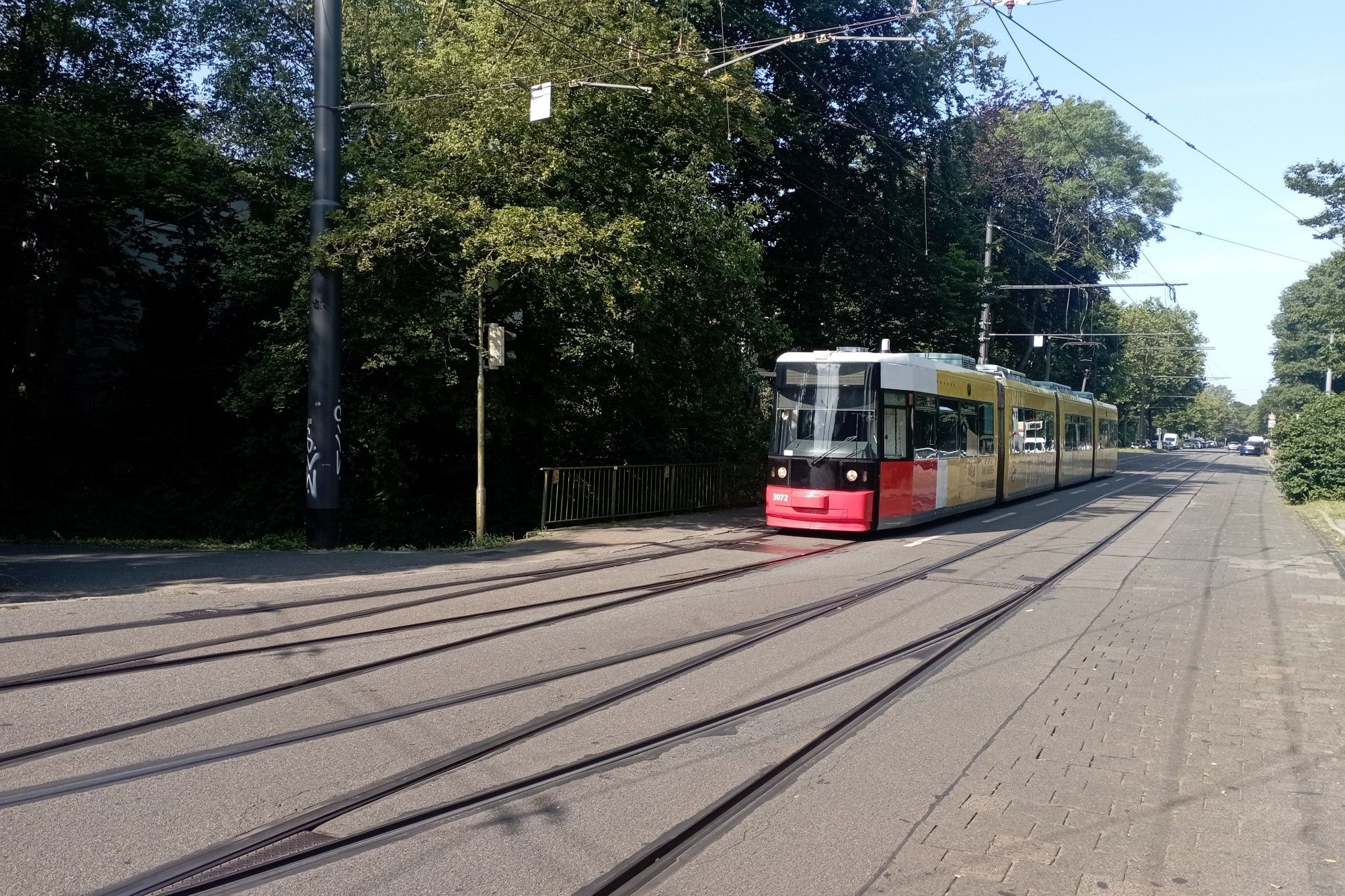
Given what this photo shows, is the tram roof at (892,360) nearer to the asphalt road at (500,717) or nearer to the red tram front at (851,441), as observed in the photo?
the red tram front at (851,441)

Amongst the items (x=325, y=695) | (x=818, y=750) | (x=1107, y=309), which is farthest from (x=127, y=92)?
(x=1107, y=309)

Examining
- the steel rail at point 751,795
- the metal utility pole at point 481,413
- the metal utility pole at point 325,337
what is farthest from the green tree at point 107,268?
the steel rail at point 751,795

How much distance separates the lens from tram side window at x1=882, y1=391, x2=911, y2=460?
661 inches

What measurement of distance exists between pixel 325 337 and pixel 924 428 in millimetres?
9780

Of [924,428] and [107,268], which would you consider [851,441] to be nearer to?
[924,428]

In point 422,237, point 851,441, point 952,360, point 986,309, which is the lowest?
point 851,441

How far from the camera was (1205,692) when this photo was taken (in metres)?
7.39

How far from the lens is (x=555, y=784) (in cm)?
506

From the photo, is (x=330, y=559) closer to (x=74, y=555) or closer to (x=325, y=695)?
(x=74, y=555)

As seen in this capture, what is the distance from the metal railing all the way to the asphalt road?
5289mm

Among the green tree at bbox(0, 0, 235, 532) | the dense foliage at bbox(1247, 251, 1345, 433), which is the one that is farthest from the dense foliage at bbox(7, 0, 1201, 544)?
the dense foliage at bbox(1247, 251, 1345, 433)

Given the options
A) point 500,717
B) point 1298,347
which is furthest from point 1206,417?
point 500,717

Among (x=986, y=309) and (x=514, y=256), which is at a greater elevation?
(x=986, y=309)

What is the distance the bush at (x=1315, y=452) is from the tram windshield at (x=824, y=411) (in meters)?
18.3
